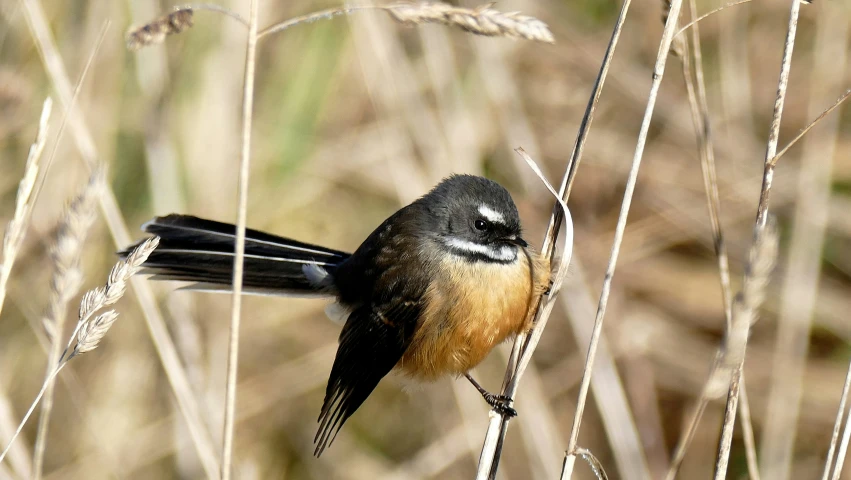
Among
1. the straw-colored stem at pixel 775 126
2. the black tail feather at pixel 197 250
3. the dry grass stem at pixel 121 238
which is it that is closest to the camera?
the straw-colored stem at pixel 775 126

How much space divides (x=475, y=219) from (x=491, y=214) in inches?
4.5

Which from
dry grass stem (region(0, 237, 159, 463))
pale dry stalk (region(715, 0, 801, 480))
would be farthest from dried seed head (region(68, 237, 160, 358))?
pale dry stalk (region(715, 0, 801, 480))

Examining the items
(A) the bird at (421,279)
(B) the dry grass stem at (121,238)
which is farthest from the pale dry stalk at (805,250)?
(B) the dry grass stem at (121,238)

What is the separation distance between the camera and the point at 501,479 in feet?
17.6

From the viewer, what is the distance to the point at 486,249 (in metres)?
3.65

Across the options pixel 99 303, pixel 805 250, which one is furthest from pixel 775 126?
pixel 805 250

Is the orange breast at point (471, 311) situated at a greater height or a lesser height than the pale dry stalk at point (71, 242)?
lesser

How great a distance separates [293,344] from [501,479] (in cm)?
193

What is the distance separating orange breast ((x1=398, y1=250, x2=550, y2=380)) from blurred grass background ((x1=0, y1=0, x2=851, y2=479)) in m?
1.27

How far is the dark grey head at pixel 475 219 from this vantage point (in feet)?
11.8

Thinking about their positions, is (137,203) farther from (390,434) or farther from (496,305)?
(496,305)

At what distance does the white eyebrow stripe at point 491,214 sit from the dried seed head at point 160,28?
1662 millimetres

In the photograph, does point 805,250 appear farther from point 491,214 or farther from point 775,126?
point 775,126

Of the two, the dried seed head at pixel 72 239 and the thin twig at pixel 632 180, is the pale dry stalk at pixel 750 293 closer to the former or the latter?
the thin twig at pixel 632 180
